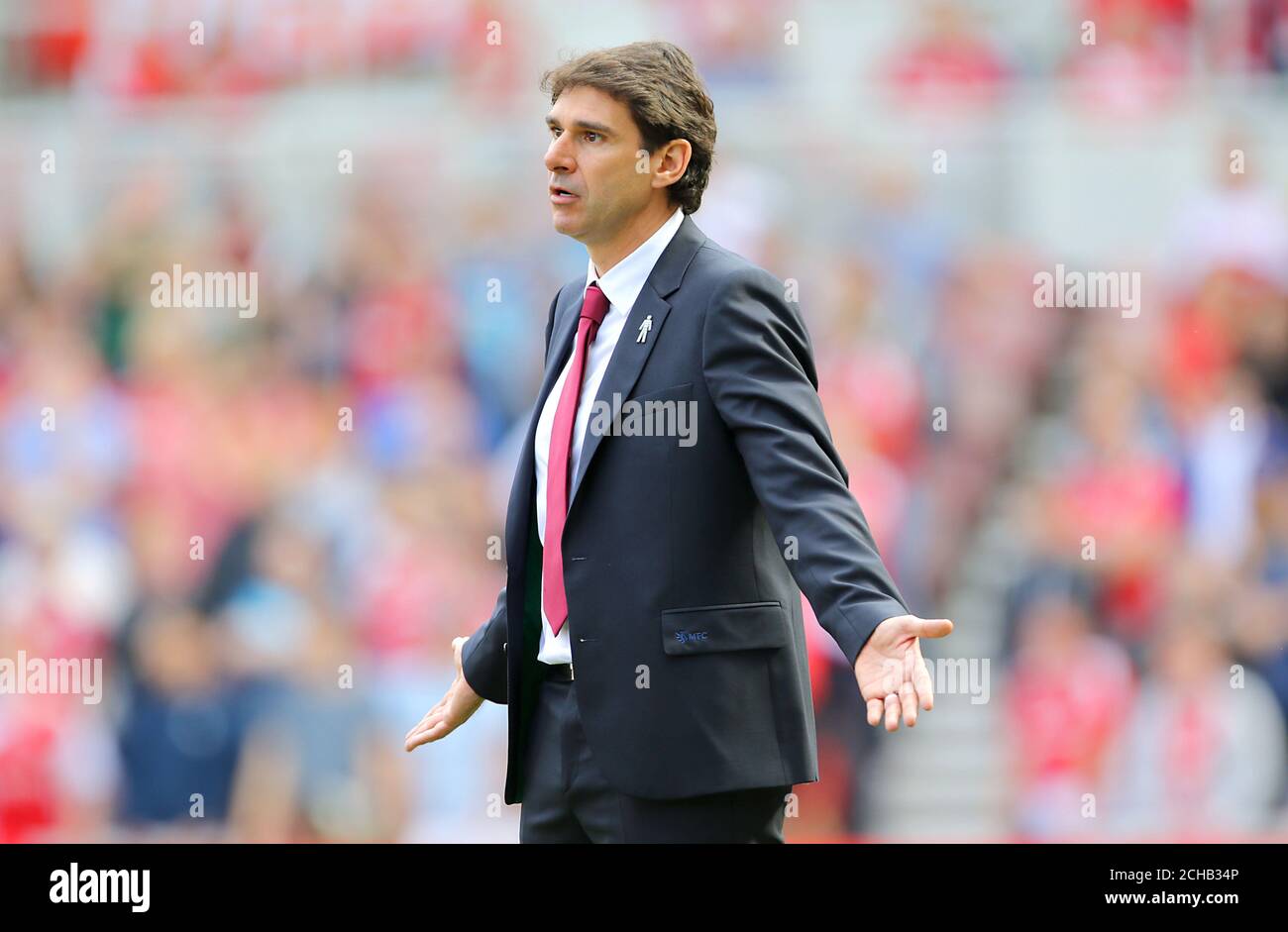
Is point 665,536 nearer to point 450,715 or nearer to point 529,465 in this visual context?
point 529,465

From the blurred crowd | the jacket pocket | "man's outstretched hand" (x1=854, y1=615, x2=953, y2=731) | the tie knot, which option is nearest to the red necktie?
the tie knot

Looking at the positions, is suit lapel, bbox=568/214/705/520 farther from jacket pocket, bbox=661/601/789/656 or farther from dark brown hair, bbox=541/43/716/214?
jacket pocket, bbox=661/601/789/656

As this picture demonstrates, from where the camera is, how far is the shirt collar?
2.87 metres

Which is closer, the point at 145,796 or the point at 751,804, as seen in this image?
the point at 751,804

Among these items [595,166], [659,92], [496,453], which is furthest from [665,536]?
[496,453]

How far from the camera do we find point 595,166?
2.85 meters

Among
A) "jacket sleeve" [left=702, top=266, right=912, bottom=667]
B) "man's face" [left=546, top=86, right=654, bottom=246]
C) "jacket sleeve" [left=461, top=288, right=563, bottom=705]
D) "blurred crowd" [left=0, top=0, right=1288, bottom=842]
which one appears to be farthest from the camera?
"blurred crowd" [left=0, top=0, right=1288, bottom=842]

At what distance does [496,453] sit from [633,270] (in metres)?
4.24

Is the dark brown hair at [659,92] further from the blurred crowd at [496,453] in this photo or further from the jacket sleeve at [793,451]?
the blurred crowd at [496,453]

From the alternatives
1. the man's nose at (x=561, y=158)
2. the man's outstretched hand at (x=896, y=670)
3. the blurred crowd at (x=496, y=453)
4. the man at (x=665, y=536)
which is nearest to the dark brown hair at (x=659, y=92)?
the man at (x=665, y=536)

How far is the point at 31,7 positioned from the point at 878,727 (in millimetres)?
5546

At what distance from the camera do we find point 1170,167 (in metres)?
7.50
